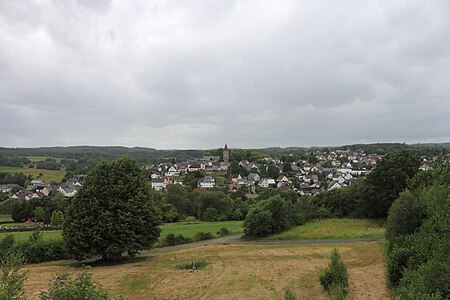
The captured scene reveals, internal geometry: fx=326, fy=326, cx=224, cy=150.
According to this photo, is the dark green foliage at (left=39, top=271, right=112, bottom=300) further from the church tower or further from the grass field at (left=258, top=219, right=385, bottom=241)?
the church tower

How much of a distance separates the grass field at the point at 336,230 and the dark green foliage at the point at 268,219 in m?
1.02

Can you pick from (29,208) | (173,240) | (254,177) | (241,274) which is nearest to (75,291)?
(241,274)

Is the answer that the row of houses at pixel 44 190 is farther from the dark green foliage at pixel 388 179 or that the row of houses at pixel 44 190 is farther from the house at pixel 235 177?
the dark green foliage at pixel 388 179

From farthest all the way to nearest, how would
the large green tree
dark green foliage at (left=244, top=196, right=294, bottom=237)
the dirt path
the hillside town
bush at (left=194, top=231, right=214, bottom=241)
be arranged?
1. the hillside town
2. bush at (left=194, top=231, right=214, bottom=241)
3. dark green foliage at (left=244, top=196, right=294, bottom=237)
4. the dirt path
5. the large green tree

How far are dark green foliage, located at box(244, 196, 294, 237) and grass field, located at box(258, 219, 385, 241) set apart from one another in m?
1.02

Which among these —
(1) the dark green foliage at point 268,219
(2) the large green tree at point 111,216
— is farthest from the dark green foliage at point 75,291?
(1) the dark green foliage at point 268,219

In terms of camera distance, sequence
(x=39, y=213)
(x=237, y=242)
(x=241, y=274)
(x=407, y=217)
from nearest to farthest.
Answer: (x=407, y=217) < (x=241, y=274) < (x=237, y=242) < (x=39, y=213)

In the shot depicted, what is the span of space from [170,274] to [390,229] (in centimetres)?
1514

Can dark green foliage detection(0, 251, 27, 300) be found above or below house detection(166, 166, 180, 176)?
above

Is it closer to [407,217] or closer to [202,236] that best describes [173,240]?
[202,236]

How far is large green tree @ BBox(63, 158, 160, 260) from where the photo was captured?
26.0 m

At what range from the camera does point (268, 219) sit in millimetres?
38562

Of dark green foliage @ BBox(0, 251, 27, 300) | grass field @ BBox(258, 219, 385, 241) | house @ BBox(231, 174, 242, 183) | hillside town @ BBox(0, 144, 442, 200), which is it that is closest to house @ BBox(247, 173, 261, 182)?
hillside town @ BBox(0, 144, 442, 200)

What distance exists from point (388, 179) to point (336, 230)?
32.0 feet
